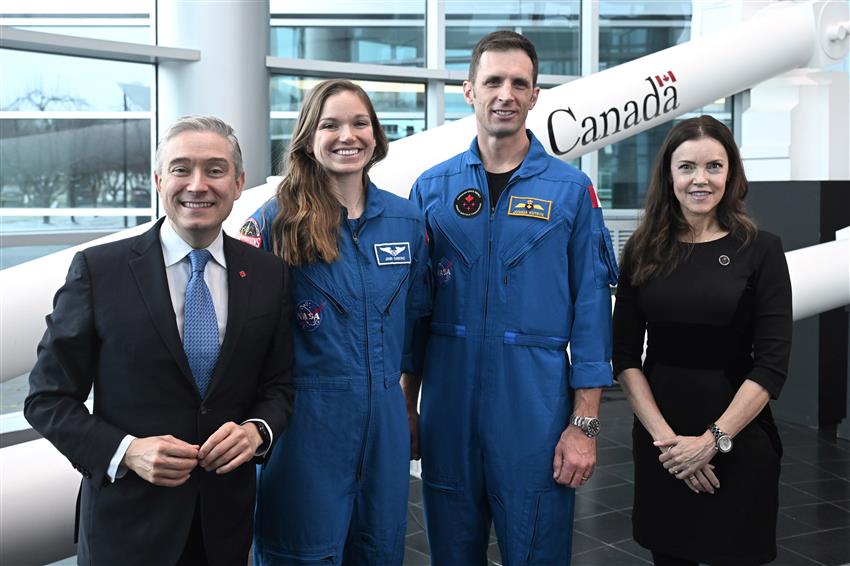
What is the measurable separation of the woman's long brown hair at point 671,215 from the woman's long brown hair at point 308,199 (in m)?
0.68

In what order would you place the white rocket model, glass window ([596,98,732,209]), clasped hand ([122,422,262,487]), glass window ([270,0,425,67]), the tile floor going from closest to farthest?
clasped hand ([122,422,262,487]) < the white rocket model < the tile floor < glass window ([270,0,425,67]) < glass window ([596,98,732,209])

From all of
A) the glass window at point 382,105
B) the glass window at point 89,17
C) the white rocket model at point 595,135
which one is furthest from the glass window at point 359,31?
the white rocket model at point 595,135

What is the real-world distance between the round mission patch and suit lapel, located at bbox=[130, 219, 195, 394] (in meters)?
0.78

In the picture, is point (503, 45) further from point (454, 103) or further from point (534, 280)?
point (454, 103)

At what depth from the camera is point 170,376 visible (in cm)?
154

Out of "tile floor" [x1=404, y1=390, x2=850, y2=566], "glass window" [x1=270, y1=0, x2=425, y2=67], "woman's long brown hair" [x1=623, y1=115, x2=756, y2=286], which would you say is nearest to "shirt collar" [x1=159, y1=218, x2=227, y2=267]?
"woman's long brown hair" [x1=623, y1=115, x2=756, y2=286]

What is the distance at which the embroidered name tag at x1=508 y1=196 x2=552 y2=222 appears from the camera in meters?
2.07

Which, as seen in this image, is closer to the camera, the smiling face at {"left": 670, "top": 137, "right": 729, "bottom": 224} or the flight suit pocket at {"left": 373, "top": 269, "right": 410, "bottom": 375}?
the flight suit pocket at {"left": 373, "top": 269, "right": 410, "bottom": 375}

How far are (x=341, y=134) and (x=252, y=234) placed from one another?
28 cm

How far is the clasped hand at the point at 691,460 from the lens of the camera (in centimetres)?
201

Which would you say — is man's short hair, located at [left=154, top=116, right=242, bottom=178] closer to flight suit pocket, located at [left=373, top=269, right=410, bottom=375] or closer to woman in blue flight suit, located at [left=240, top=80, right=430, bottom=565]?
woman in blue flight suit, located at [left=240, top=80, right=430, bottom=565]

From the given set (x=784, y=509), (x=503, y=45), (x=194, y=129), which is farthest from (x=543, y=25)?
(x=194, y=129)

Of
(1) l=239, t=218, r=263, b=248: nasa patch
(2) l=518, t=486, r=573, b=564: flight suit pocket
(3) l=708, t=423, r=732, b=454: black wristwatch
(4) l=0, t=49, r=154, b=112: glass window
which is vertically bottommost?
(2) l=518, t=486, r=573, b=564: flight suit pocket

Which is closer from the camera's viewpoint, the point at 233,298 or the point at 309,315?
the point at 233,298
